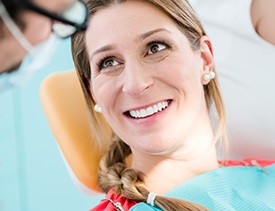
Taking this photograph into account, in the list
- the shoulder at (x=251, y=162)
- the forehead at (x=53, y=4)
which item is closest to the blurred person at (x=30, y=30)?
the forehead at (x=53, y=4)

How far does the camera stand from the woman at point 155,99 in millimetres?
1330

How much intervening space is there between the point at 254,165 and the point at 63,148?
56 centimetres

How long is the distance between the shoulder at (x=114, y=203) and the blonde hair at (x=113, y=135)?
0.02 meters

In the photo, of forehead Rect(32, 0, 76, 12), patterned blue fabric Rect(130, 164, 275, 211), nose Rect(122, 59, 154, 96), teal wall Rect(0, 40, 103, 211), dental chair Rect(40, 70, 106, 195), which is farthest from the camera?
teal wall Rect(0, 40, 103, 211)

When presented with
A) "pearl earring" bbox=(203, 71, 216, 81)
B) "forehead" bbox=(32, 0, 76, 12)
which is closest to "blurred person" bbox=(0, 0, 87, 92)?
"forehead" bbox=(32, 0, 76, 12)

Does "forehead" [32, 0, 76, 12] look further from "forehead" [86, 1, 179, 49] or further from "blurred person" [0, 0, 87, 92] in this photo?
"forehead" [86, 1, 179, 49]

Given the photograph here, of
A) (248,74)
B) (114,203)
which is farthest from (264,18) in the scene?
(114,203)

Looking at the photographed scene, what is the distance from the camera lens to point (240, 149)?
179 cm

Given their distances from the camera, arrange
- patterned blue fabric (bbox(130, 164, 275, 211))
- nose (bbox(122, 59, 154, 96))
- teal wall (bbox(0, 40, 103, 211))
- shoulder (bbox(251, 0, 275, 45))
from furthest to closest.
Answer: teal wall (bbox(0, 40, 103, 211)) < shoulder (bbox(251, 0, 275, 45)) < patterned blue fabric (bbox(130, 164, 275, 211)) < nose (bbox(122, 59, 154, 96))

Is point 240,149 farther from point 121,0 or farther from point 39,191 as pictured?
point 39,191

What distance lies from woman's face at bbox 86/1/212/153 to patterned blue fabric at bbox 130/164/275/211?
0.13 m

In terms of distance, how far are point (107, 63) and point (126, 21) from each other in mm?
118

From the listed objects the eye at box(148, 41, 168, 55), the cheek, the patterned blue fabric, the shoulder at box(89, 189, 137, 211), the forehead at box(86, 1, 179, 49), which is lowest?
the patterned blue fabric

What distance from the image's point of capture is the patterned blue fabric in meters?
1.41
